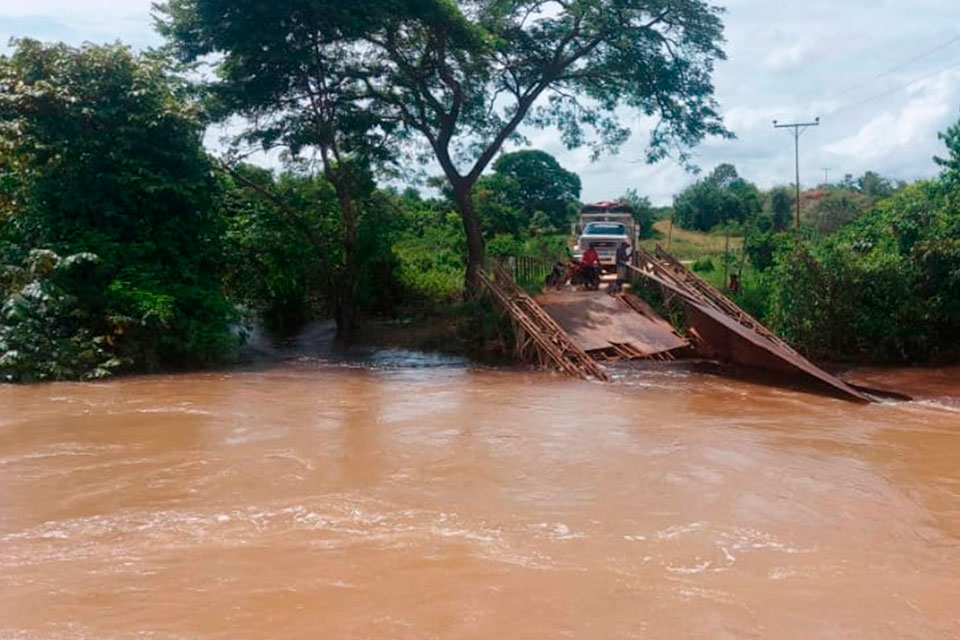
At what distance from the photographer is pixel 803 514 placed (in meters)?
6.09

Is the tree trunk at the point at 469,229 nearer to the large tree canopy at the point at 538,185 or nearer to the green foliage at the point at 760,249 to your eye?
the green foliage at the point at 760,249

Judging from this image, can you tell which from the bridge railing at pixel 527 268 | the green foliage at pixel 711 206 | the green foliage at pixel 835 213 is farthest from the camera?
the green foliage at pixel 711 206

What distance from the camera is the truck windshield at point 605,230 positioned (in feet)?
75.4

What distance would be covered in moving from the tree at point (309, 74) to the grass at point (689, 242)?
59.6 ft

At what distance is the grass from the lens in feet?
117

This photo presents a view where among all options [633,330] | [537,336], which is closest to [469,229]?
[633,330]

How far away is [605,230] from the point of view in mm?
23172

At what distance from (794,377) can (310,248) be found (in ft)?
34.0

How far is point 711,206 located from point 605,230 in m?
26.4

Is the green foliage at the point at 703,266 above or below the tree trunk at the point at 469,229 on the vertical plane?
below

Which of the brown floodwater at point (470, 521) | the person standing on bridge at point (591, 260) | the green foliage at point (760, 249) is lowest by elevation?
the brown floodwater at point (470, 521)

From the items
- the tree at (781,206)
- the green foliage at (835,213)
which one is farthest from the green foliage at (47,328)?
the tree at (781,206)

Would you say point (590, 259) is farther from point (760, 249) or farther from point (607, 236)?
point (760, 249)

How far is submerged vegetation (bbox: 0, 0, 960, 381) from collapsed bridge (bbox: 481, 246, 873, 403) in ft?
4.41
